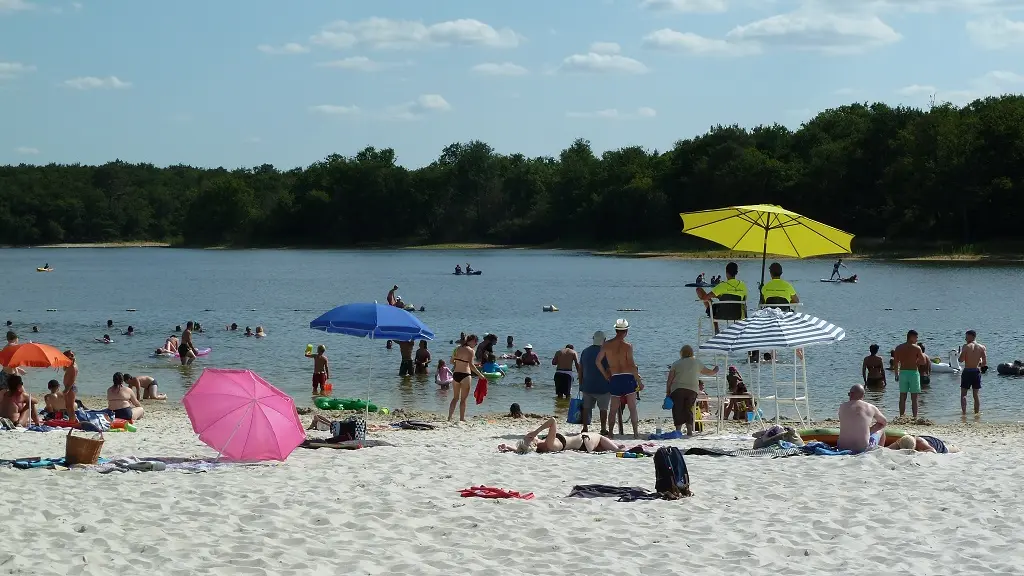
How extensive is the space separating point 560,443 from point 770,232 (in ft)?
16.5

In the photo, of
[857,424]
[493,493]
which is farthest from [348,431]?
[857,424]

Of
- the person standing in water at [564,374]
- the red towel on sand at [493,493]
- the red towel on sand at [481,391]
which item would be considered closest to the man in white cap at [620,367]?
the red towel on sand at [493,493]

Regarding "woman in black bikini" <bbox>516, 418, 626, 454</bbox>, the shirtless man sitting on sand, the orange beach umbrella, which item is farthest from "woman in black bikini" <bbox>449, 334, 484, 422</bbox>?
the shirtless man sitting on sand

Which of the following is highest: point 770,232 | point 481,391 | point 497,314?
point 770,232

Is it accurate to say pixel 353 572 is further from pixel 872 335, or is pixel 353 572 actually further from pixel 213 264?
pixel 213 264

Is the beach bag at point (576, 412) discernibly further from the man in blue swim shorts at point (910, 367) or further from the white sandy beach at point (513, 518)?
the man in blue swim shorts at point (910, 367)

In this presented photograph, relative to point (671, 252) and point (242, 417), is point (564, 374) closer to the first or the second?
point (242, 417)

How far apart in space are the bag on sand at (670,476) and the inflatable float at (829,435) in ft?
10.9

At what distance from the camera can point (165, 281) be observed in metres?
76.2

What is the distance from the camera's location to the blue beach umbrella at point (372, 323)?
14336 mm

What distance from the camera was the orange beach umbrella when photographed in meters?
17.0

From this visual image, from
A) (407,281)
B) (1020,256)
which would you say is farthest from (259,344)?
(1020,256)

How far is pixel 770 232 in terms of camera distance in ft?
53.0

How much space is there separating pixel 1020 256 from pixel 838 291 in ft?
95.2
